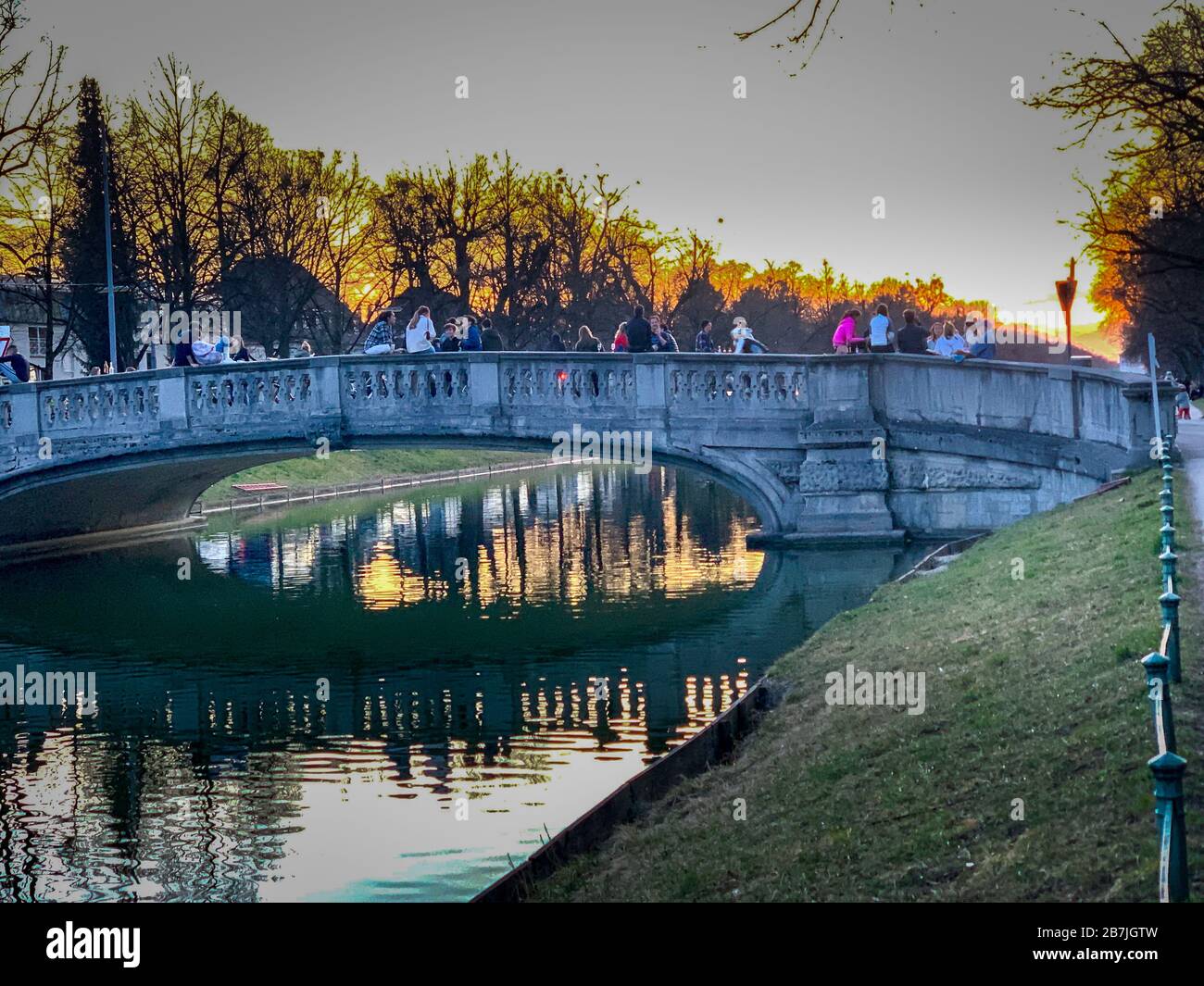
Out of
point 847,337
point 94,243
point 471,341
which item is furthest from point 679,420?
point 94,243

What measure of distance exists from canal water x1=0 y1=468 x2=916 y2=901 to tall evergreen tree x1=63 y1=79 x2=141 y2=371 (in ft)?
49.6

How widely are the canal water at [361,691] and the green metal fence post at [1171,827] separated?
597 cm

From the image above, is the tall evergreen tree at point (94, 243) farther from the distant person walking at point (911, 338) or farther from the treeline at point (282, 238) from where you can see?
the distant person walking at point (911, 338)

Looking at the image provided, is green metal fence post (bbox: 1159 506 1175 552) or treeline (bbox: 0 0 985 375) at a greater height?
treeline (bbox: 0 0 985 375)

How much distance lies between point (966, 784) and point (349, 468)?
4638 cm

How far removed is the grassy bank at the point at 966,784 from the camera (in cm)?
807

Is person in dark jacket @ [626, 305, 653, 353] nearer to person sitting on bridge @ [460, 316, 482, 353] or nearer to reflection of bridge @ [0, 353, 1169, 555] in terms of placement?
reflection of bridge @ [0, 353, 1169, 555]

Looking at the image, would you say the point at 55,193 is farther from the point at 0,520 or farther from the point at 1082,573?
the point at 1082,573

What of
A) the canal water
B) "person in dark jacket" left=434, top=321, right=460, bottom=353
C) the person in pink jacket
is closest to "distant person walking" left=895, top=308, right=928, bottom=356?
the person in pink jacket

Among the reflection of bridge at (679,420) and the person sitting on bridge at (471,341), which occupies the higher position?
the person sitting on bridge at (471,341)

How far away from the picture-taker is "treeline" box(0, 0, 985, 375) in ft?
164

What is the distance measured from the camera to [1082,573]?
51.6 feet

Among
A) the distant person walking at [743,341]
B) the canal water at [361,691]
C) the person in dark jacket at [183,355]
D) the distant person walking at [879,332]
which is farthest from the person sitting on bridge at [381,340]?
the distant person walking at [879,332]

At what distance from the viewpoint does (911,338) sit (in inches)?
1169
